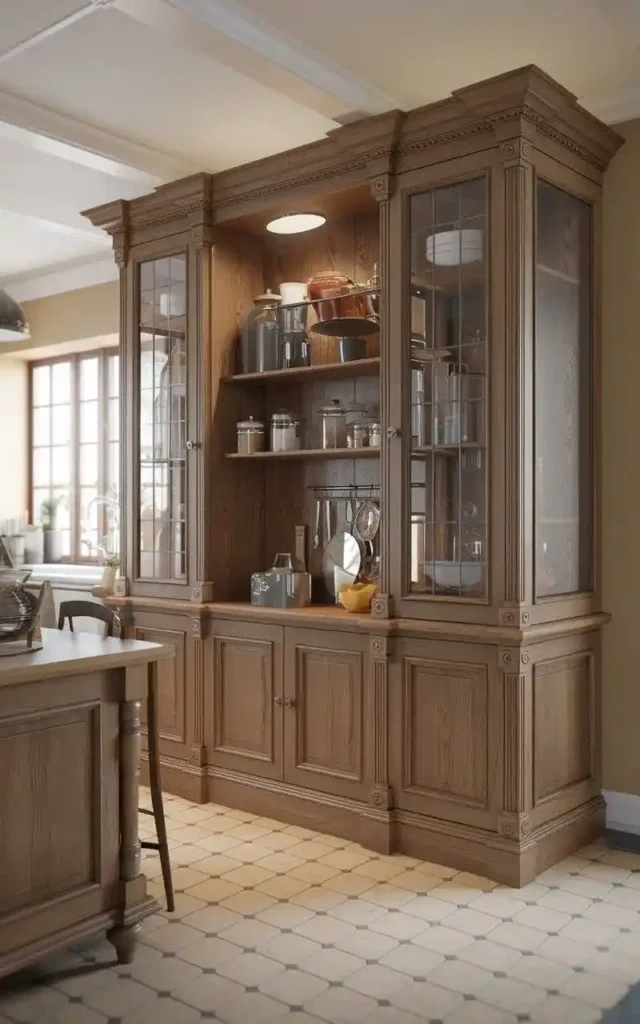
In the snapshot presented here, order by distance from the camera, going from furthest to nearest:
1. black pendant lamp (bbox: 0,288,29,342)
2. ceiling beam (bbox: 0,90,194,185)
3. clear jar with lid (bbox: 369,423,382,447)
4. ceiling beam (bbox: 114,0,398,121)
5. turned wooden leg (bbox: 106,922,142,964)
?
black pendant lamp (bbox: 0,288,29,342)
clear jar with lid (bbox: 369,423,382,447)
ceiling beam (bbox: 0,90,194,185)
ceiling beam (bbox: 114,0,398,121)
turned wooden leg (bbox: 106,922,142,964)

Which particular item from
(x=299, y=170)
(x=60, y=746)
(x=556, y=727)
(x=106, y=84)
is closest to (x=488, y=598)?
(x=556, y=727)

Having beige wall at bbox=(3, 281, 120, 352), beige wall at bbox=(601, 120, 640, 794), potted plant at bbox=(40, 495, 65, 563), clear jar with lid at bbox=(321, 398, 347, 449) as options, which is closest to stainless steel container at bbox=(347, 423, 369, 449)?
clear jar with lid at bbox=(321, 398, 347, 449)

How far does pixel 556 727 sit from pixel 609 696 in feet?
1.23

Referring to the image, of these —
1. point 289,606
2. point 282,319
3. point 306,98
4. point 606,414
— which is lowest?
point 289,606

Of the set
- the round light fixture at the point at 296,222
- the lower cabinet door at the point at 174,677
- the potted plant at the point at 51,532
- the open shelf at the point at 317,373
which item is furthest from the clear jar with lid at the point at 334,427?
the potted plant at the point at 51,532

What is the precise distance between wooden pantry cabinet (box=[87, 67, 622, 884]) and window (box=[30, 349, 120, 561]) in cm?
207

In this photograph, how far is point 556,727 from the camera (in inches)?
135

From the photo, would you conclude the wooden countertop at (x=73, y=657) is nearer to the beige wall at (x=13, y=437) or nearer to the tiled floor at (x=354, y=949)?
the tiled floor at (x=354, y=949)

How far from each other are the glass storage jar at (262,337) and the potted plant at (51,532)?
2830mm

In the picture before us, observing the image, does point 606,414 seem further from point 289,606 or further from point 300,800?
point 300,800

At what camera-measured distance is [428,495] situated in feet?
11.4

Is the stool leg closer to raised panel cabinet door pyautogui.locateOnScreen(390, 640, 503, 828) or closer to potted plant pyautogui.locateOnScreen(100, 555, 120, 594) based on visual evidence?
raised panel cabinet door pyautogui.locateOnScreen(390, 640, 503, 828)

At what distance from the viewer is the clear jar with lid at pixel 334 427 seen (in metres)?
4.07

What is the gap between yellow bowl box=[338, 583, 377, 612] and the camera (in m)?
3.76
